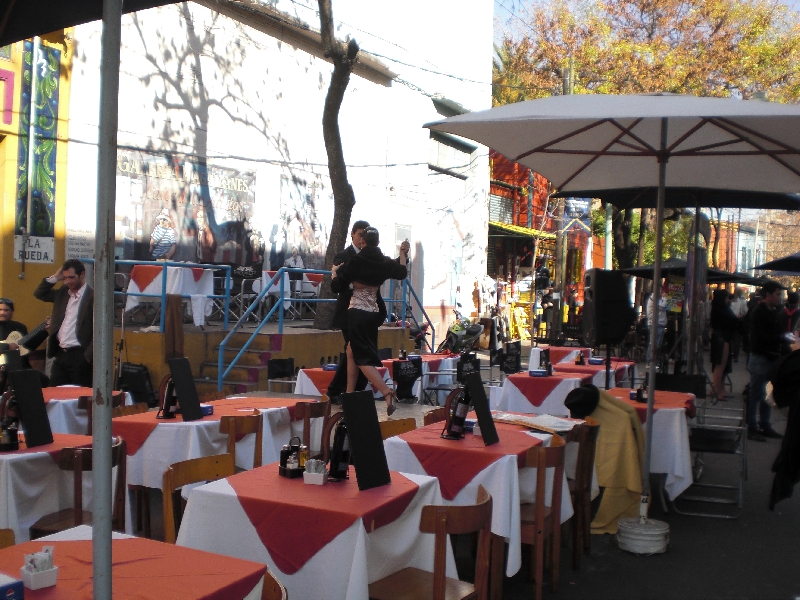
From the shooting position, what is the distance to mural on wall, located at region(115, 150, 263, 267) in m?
13.5

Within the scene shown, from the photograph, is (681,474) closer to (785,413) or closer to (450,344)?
(785,413)

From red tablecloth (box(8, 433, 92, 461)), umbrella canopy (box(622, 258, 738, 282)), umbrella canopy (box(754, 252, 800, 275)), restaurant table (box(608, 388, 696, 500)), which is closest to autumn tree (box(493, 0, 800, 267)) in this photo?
umbrella canopy (box(622, 258, 738, 282))

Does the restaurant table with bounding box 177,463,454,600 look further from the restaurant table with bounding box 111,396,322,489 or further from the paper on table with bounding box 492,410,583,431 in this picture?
the paper on table with bounding box 492,410,583,431

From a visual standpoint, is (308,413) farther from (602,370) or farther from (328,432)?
(602,370)

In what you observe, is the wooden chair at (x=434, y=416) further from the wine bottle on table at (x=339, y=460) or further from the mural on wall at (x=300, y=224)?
the mural on wall at (x=300, y=224)

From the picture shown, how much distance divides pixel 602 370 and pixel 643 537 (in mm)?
4325

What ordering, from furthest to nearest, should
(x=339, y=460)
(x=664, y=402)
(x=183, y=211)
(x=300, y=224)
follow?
(x=300, y=224) → (x=183, y=211) → (x=664, y=402) → (x=339, y=460)

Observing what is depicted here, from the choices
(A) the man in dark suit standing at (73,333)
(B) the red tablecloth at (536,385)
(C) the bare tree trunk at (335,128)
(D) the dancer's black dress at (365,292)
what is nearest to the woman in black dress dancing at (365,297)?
(D) the dancer's black dress at (365,292)

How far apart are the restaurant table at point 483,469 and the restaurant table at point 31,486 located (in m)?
1.85

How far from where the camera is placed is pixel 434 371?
11.3 m

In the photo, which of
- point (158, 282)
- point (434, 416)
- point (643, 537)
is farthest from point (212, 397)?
point (158, 282)

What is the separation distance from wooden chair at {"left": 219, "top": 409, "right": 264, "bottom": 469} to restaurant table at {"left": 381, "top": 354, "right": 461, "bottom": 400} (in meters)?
4.48

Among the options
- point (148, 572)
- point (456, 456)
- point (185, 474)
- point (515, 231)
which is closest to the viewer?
point (148, 572)

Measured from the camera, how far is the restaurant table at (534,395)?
8.95m
